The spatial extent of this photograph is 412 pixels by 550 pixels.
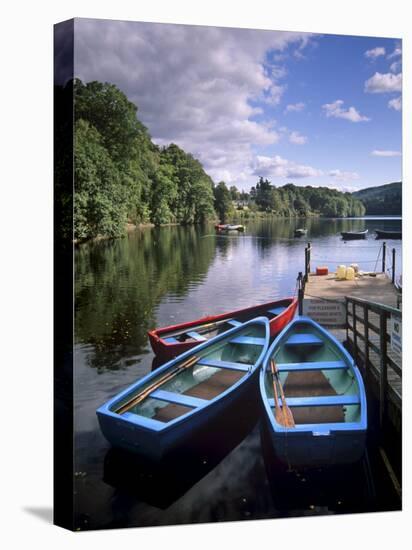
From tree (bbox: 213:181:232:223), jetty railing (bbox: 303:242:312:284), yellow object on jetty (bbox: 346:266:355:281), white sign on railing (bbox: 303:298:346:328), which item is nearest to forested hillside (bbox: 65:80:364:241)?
tree (bbox: 213:181:232:223)

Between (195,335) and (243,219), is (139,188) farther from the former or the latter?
(195,335)

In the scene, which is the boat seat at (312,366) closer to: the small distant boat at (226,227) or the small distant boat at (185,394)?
the small distant boat at (185,394)

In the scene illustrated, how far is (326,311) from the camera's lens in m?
5.74

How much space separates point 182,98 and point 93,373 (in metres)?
2.26

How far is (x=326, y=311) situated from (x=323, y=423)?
3.46 ft

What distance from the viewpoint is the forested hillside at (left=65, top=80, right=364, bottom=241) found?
16.4 feet

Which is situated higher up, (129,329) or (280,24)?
(280,24)

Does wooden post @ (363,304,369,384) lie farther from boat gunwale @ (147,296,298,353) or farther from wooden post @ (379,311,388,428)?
boat gunwale @ (147,296,298,353)

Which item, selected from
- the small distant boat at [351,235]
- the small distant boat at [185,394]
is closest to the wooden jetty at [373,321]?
the small distant boat at [351,235]

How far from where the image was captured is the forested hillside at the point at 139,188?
4.99 metres

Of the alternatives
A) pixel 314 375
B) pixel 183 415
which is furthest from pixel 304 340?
pixel 183 415

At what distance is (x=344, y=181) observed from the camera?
5805 mm
